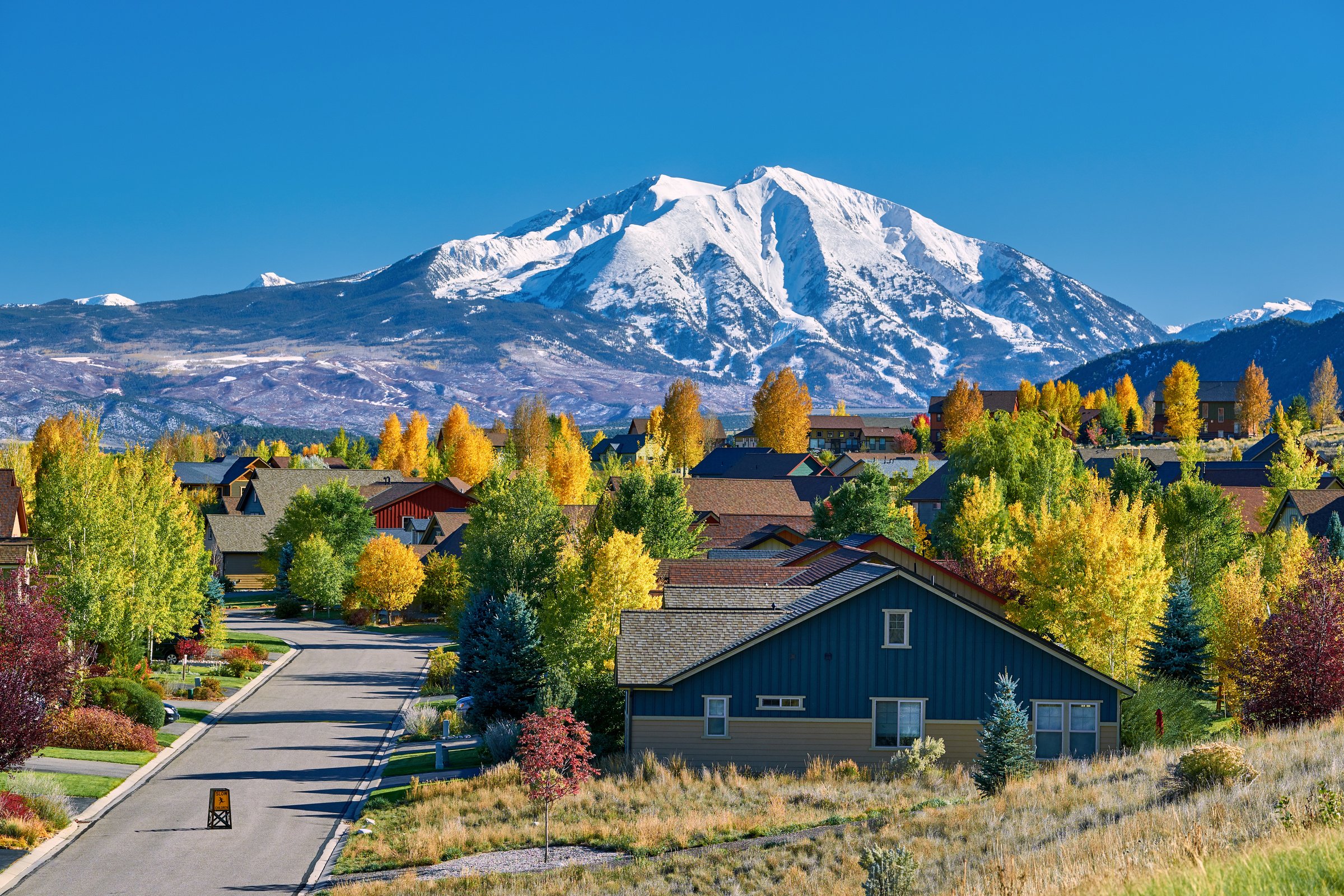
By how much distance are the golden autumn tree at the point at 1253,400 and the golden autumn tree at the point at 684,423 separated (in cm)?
7329

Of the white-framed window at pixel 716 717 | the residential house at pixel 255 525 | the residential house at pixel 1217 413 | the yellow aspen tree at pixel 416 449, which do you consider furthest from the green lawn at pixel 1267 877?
the residential house at pixel 1217 413

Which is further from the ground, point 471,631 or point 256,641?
point 471,631

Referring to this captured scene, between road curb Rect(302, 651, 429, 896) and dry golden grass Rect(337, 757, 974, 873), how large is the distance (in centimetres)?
49

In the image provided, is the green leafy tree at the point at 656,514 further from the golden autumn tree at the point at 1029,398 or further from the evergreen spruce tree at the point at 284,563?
the golden autumn tree at the point at 1029,398

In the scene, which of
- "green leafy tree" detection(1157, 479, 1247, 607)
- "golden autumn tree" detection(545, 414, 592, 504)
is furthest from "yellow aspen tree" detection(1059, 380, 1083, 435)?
"green leafy tree" detection(1157, 479, 1247, 607)

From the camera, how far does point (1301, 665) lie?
3581cm

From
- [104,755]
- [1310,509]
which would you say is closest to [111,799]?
[104,755]

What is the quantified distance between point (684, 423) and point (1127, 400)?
7053 cm

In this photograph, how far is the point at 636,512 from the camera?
6669 cm

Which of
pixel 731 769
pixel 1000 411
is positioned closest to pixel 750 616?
pixel 731 769

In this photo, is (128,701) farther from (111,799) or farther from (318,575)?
(318,575)

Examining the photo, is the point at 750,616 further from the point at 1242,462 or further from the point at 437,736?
the point at 1242,462

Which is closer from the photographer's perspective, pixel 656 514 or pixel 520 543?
pixel 520 543

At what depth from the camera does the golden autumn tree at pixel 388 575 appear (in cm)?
8038
